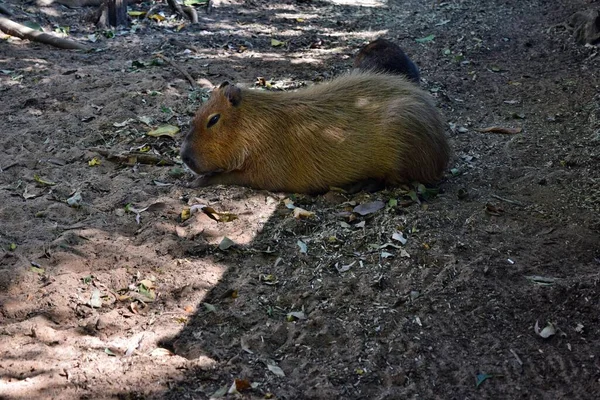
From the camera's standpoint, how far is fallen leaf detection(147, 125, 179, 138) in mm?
5078

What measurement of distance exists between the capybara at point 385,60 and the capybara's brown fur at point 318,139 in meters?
0.94

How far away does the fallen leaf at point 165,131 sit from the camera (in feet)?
16.7

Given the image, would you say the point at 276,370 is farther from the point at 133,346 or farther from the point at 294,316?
the point at 133,346

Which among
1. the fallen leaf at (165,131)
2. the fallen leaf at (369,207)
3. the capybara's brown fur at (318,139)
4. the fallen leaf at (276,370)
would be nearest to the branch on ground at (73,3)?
the fallen leaf at (165,131)

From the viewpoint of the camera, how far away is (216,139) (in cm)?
453

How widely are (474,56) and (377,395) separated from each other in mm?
5032

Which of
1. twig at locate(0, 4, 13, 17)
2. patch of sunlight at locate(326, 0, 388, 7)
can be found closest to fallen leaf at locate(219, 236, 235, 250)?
twig at locate(0, 4, 13, 17)

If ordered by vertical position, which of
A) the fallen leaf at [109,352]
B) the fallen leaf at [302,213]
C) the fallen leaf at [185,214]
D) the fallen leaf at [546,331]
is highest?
the fallen leaf at [185,214]

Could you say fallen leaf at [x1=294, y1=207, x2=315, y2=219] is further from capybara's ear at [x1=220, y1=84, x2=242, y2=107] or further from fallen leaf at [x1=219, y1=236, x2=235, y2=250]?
capybara's ear at [x1=220, y1=84, x2=242, y2=107]

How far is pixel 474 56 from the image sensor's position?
695 centimetres

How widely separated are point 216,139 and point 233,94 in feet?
1.07

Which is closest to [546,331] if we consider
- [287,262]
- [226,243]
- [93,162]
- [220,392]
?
[287,262]

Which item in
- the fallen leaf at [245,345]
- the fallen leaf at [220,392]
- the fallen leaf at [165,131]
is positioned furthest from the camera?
the fallen leaf at [165,131]

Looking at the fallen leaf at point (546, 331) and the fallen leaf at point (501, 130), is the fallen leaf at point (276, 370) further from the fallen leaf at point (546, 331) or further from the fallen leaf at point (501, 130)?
the fallen leaf at point (501, 130)
